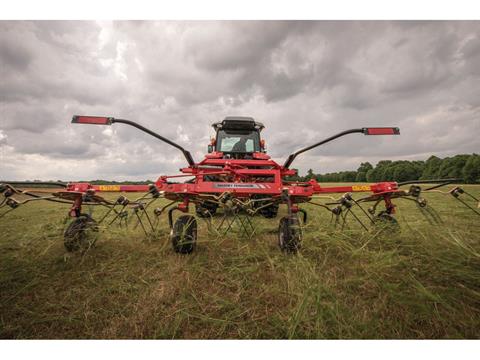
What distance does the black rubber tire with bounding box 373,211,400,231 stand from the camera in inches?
93.5

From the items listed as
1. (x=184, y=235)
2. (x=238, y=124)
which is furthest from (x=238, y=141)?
(x=184, y=235)

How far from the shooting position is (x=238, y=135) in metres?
7.24

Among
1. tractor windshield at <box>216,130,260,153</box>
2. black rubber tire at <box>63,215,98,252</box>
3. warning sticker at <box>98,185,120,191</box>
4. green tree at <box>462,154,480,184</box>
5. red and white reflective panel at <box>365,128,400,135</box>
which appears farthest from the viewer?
green tree at <box>462,154,480,184</box>

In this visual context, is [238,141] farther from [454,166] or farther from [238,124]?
[454,166]

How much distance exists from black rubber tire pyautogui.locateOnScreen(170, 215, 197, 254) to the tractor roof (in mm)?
5035

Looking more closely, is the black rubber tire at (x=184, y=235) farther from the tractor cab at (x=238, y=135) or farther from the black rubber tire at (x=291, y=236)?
the tractor cab at (x=238, y=135)

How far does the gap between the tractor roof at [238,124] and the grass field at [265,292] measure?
5245 millimetres

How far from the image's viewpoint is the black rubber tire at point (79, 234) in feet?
8.59

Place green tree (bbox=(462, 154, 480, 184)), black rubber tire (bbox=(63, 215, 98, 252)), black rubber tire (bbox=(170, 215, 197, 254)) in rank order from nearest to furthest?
black rubber tire (bbox=(170, 215, 197, 254)) < black rubber tire (bbox=(63, 215, 98, 252)) < green tree (bbox=(462, 154, 480, 184))

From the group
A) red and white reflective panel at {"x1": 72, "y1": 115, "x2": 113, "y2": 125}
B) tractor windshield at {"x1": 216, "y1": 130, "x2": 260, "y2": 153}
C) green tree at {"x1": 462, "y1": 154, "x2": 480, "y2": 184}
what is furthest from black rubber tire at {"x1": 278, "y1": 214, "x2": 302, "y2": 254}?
green tree at {"x1": 462, "y1": 154, "x2": 480, "y2": 184}

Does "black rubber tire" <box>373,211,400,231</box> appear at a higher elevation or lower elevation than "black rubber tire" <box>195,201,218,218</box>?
lower

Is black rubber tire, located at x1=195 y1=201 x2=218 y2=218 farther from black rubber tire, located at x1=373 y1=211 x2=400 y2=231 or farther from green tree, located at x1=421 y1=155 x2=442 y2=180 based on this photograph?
green tree, located at x1=421 y1=155 x2=442 y2=180

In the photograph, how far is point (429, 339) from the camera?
4.03ft

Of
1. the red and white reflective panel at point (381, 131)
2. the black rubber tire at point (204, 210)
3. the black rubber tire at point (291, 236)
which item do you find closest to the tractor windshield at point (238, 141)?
the black rubber tire at point (204, 210)
